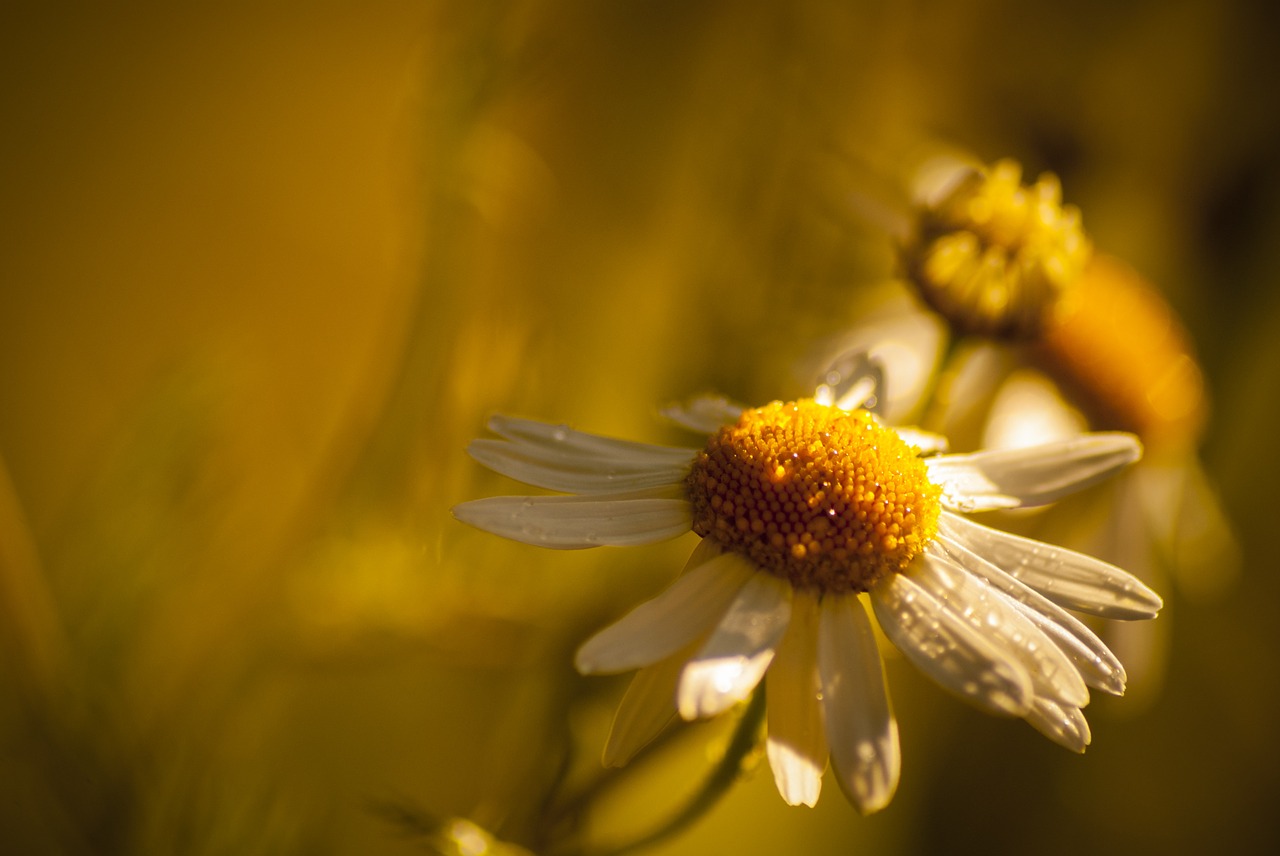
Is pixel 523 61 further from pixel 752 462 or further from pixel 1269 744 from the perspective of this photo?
pixel 1269 744

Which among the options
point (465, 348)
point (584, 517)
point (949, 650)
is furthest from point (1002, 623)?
point (465, 348)

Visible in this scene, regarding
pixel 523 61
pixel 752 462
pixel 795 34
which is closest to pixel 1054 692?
pixel 752 462

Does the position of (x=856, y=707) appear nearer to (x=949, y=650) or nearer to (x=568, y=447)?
(x=949, y=650)

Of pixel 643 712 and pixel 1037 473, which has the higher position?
pixel 1037 473

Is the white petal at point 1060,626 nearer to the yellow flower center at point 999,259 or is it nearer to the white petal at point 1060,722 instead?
the white petal at point 1060,722

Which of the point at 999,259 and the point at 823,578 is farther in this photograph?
the point at 999,259

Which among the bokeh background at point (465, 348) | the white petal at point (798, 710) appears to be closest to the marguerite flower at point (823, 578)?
the white petal at point (798, 710)

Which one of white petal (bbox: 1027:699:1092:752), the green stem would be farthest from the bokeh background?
white petal (bbox: 1027:699:1092:752)
